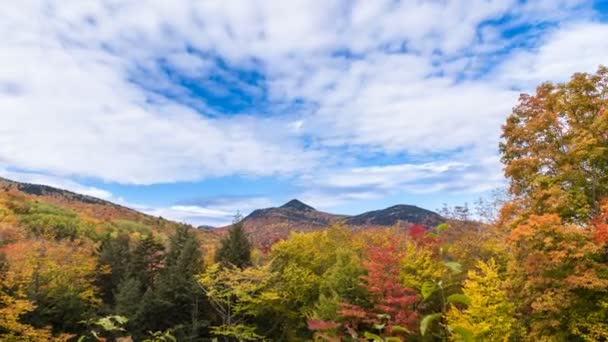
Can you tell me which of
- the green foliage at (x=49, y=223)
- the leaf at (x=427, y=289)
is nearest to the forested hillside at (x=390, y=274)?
the leaf at (x=427, y=289)

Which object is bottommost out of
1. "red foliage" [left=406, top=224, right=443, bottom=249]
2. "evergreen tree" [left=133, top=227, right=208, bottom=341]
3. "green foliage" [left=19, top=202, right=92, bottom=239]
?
"evergreen tree" [left=133, top=227, right=208, bottom=341]

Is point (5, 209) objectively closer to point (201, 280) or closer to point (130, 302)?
point (130, 302)

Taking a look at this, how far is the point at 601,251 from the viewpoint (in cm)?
1478

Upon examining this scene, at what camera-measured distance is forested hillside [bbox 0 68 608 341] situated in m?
15.2

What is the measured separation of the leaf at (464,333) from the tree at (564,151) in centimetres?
1602

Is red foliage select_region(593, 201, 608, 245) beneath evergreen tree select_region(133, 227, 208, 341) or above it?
above

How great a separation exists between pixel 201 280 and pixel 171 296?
3.49 m

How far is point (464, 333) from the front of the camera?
5.74 ft

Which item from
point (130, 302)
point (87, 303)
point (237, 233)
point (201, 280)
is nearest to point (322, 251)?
point (237, 233)

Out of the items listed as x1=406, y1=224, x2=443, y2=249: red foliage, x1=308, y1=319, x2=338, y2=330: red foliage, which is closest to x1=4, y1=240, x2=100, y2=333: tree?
x1=406, y1=224, x2=443, y2=249: red foliage

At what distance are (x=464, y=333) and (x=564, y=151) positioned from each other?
60.9 ft

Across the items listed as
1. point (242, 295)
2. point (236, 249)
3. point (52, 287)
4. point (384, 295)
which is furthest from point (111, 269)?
point (384, 295)

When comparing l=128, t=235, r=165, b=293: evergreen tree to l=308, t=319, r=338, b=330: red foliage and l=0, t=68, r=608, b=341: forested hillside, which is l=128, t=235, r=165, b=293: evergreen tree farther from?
l=308, t=319, r=338, b=330: red foliage

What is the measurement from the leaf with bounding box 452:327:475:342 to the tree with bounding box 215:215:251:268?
29.8 meters
